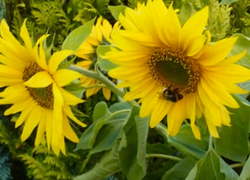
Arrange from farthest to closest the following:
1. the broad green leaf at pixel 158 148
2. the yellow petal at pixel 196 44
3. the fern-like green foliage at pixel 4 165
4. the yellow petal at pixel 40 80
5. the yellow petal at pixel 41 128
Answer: the fern-like green foliage at pixel 4 165, the broad green leaf at pixel 158 148, the yellow petal at pixel 41 128, the yellow petal at pixel 40 80, the yellow petal at pixel 196 44

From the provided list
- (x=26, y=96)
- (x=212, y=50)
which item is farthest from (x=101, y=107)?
(x=212, y=50)

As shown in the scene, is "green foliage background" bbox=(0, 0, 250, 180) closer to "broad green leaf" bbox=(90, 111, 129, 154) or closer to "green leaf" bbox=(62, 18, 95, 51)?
"broad green leaf" bbox=(90, 111, 129, 154)

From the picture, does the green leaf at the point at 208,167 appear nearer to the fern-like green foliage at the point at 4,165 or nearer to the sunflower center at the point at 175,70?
the sunflower center at the point at 175,70

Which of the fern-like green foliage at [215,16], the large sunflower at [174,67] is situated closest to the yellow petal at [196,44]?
the large sunflower at [174,67]

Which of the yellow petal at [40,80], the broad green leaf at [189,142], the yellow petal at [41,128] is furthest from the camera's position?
the broad green leaf at [189,142]

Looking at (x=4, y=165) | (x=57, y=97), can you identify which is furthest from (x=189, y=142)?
(x=4, y=165)
